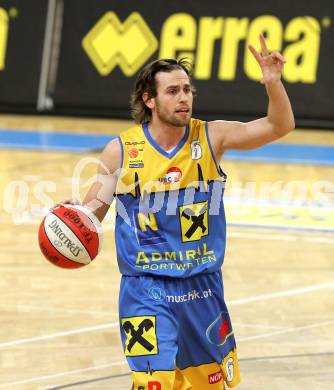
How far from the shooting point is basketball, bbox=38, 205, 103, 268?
633 cm

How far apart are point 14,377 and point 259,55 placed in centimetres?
313

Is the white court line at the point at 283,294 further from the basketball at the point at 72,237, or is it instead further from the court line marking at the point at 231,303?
the basketball at the point at 72,237

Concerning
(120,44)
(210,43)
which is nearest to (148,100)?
(210,43)

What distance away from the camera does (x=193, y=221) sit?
609cm

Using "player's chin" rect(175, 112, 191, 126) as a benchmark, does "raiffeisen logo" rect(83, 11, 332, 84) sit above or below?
below

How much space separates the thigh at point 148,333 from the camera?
5.85m

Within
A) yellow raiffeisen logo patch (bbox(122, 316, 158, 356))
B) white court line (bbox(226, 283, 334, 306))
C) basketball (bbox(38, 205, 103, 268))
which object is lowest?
white court line (bbox(226, 283, 334, 306))

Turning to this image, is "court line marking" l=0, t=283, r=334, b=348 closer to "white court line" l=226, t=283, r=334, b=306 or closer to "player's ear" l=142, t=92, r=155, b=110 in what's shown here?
"white court line" l=226, t=283, r=334, b=306

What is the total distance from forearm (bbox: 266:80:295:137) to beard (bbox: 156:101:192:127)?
48cm

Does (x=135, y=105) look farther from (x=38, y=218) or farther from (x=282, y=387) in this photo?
(x=38, y=218)

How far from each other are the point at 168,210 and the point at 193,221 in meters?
0.16

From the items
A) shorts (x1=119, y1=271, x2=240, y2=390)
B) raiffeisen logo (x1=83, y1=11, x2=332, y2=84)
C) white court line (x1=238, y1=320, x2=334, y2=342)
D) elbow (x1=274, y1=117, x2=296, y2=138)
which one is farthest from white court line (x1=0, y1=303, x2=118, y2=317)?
raiffeisen logo (x1=83, y1=11, x2=332, y2=84)

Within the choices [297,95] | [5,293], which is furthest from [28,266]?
[297,95]

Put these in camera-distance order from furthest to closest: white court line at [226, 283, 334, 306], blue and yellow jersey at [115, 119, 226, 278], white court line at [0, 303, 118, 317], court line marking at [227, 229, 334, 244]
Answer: court line marking at [227, 229, 334, 244] → white court line at [226, 283, 334, 306] → white court line at [0, 303, 118, 317] → blue and yellow jersey at [115, 119, 226, 278]
